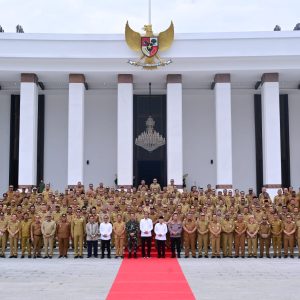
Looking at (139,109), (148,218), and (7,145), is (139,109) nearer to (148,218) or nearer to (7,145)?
(7,145)

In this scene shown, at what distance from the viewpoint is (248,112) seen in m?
28.8

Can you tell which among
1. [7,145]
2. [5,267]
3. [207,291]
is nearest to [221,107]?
[7,145]

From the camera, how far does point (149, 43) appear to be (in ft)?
78.8

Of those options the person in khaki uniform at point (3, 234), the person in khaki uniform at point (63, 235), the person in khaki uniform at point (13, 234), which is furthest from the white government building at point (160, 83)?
the person in khaki uniform at point (63, 235)

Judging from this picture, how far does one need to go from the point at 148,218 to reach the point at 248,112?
13410mm

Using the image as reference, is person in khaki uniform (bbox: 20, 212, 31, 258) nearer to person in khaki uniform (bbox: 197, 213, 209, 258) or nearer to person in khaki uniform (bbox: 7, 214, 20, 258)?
person in khaki uniform (bbox: 7, 214, 20, 258)

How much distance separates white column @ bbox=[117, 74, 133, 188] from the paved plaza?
8515 mm

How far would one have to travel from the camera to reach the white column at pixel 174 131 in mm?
24656

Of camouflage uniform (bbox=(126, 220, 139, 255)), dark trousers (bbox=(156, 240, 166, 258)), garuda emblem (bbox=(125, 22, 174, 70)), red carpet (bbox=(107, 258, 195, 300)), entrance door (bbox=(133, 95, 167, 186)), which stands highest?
garuda emblem (bbox=(125, 22, 174, 70))

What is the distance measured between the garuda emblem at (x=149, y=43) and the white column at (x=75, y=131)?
278 centimetres

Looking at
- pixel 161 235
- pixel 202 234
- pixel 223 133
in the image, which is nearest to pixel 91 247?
pixel 161 235

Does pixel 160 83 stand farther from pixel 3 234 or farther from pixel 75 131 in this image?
pixel 3 234

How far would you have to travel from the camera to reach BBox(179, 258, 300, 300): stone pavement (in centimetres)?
985

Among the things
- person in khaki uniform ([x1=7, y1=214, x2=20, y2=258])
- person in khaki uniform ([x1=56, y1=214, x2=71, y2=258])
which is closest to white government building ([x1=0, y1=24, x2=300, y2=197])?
person in khaki uniform ([x1=7, y1=214, x2=20, y2=258])
